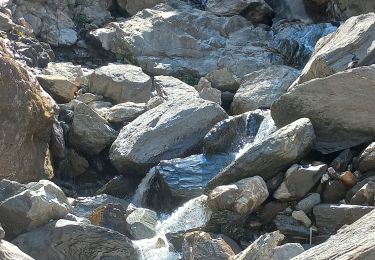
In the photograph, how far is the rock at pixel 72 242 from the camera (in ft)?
21.4

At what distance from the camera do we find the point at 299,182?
7.78 meters

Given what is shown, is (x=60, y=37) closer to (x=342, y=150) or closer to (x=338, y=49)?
(x=338, y=49)

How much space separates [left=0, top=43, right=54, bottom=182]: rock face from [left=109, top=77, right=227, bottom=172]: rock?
1074 mm

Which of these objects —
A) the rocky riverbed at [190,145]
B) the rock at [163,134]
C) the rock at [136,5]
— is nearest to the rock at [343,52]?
the rocky riverbed at [190,145]

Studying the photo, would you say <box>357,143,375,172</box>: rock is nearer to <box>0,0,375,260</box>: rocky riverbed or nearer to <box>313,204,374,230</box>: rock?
<box>0,0,375,260</box>: rocky riverbed

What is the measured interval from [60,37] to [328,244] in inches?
507

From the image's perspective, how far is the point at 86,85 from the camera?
13219 millimetres

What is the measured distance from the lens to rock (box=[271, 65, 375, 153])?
8422 millimetres

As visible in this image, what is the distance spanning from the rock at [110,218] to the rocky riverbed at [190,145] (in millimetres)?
23

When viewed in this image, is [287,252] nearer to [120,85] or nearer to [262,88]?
[262,88]

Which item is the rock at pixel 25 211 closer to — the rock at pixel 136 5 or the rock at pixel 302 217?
the rock at pixel 302 217

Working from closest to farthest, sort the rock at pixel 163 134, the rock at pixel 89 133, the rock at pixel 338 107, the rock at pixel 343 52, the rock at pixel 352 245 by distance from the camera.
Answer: the rock at pixel 352 245 → the rock at pixel 338 107 → the rock at pixel 343 52 → the rock at pixel 163 134 → the rock at pixel 89 133

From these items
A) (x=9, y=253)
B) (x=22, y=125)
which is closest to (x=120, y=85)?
(x=22, y=125)

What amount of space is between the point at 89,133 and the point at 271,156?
3.78 metres
